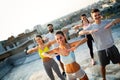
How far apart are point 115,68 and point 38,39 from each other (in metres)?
2.58

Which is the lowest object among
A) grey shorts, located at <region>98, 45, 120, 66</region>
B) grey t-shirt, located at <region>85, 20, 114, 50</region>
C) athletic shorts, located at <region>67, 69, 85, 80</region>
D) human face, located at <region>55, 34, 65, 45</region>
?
grey shorts, located at <region>98, 45, 120, 66</region>

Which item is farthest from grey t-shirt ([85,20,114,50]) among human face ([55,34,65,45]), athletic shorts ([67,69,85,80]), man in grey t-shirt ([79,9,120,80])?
athletic shorts ([67,69,85,80])

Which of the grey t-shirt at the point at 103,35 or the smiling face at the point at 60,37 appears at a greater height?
the smiling face at the point at 60,37

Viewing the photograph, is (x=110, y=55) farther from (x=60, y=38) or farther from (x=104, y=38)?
(x=60, y=38)

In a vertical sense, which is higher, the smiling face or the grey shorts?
the smiling face

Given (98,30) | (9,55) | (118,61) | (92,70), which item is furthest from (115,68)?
(9,55)

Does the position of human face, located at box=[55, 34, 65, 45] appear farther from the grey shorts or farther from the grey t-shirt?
the grey shorts

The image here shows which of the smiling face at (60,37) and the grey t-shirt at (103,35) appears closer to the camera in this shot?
the smiling face at (60,37)

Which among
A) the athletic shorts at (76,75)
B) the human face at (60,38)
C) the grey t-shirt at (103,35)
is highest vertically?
the human face at (60,38)

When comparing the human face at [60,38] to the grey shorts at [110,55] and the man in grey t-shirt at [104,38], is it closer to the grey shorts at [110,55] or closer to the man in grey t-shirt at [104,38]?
the man in grey t-shirt at [104,38]

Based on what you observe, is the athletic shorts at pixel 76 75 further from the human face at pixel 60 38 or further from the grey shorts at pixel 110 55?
the grey shorts at pixel 110 55

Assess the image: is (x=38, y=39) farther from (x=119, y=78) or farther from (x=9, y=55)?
(x=9, y=55)

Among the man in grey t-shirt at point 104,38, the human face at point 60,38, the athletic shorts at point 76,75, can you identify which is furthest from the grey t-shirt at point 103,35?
the athletic shorts at point 76,75

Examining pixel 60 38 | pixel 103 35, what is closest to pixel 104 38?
pixel 103 35
